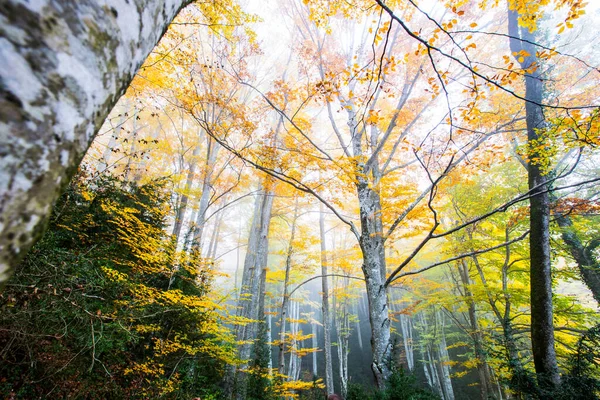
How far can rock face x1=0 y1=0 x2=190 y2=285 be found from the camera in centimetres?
37

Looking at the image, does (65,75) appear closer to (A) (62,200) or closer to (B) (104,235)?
(A) (62,200)

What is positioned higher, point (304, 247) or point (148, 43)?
point (304, 247)

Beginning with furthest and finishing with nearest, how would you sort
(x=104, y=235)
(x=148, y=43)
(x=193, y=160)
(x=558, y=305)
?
1. (x=193, y=160)
2. (x=558, y=305)
3. (x=104, y=235)
4. (x=148, y=43)

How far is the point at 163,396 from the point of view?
15.8ft

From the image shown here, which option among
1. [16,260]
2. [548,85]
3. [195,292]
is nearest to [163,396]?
[195,292]

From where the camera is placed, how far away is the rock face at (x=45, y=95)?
0.37 meters

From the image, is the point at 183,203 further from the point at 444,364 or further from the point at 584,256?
the point at 444,364

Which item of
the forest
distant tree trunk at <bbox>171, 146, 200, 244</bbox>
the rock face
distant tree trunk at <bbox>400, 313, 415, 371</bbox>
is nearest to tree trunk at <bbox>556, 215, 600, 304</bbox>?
the forest

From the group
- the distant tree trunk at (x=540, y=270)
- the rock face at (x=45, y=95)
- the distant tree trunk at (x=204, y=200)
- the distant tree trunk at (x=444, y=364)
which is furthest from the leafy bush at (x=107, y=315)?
the distant tree trunk at (x=444, y=364)

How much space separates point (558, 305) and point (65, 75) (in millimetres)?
10321

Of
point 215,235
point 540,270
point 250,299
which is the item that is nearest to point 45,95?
point 540,270

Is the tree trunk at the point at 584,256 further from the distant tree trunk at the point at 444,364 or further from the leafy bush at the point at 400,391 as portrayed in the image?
the distant tree trunk at the point at 444,364

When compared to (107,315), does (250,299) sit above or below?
above

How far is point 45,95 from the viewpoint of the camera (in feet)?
1.41
